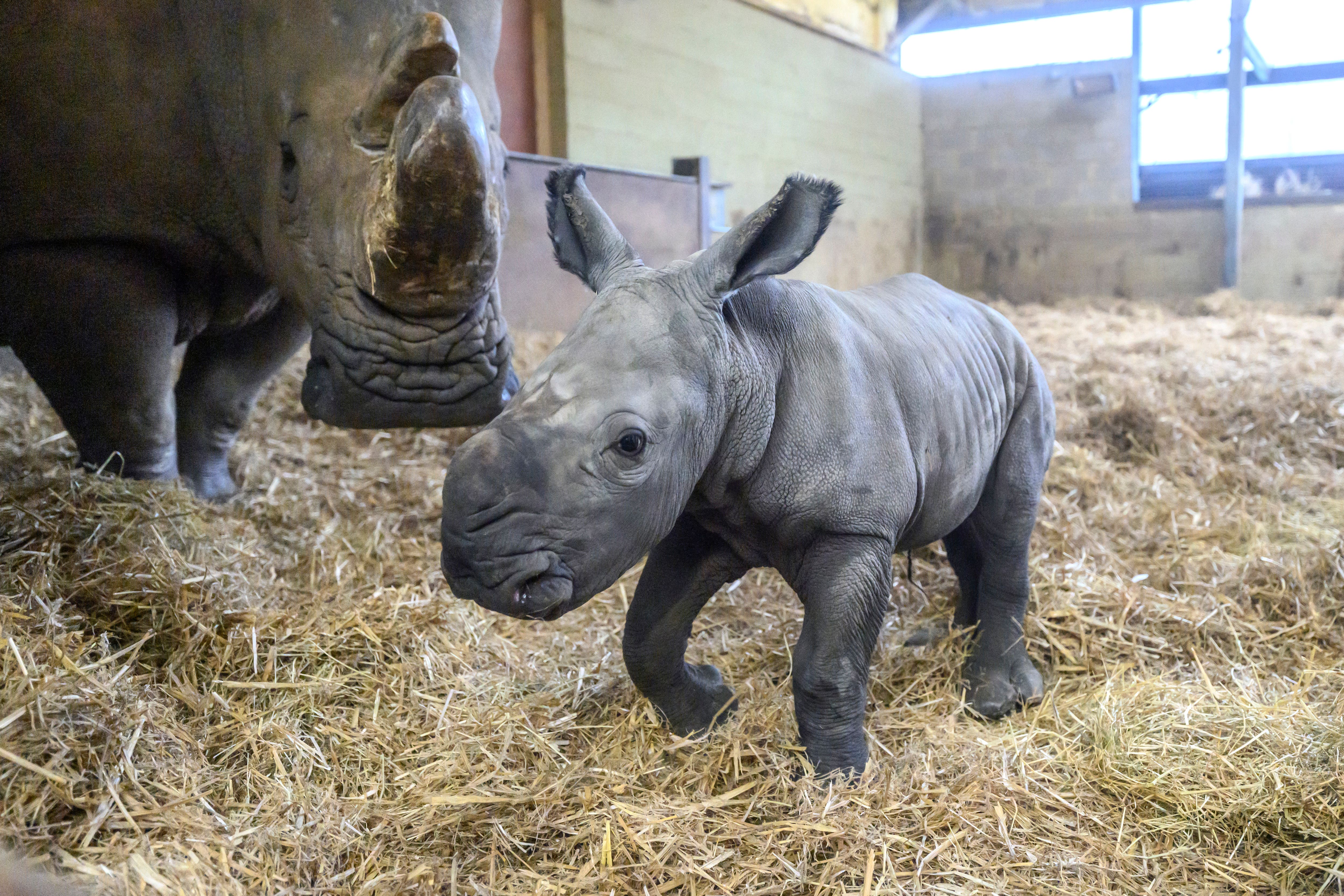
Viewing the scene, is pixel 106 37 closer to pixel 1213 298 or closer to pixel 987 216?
pixel 1213 298

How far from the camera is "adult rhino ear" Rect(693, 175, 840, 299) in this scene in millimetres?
2455

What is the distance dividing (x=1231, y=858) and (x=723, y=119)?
1050 centimetres

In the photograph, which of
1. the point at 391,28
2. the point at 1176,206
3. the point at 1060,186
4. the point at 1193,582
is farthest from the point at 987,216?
the point at 391,28

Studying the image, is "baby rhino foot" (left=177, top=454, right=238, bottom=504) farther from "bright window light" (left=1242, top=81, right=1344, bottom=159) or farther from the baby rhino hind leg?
"bright window light" (left=1242, top=81, right=1344, bottom=159)

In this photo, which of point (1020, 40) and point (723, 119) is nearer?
point (723, 119)

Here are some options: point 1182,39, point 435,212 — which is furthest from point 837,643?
point 1182,39

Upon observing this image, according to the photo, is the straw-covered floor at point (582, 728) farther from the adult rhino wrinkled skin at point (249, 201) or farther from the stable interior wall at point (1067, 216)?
the stable interior wall at point (1067, 216)

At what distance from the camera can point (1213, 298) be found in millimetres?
13102

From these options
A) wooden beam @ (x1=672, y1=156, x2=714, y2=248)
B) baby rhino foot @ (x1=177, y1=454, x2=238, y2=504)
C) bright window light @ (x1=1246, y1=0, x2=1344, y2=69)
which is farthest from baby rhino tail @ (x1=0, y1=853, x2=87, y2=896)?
bright window light @ (x1=1246, y1=0, x2=1344, y2=69)

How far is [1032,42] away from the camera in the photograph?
1688cm

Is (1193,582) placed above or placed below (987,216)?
below

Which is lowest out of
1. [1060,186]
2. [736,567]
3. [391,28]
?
[736,567]

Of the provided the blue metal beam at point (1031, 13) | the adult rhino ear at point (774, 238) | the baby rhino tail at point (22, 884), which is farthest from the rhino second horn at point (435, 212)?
the blue metal beam at point (1031, 13)

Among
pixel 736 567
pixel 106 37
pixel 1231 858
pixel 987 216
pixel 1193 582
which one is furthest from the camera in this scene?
pixel 987 216
